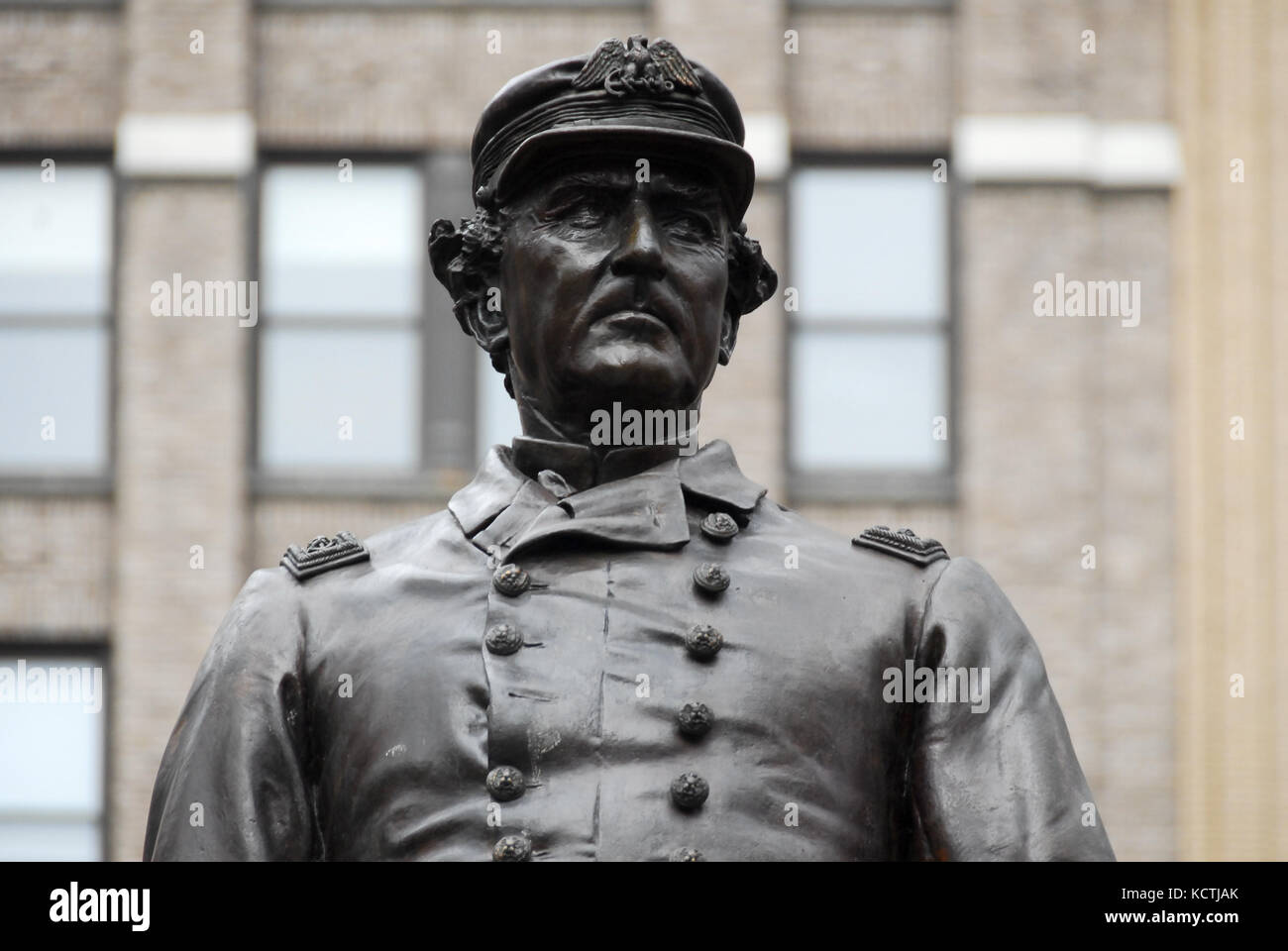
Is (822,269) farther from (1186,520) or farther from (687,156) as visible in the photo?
(687,156)

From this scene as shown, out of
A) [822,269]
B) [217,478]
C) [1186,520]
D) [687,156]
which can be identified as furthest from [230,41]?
[687,156]

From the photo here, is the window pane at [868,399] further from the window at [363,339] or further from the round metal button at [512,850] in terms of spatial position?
the round metal button at [512,850]

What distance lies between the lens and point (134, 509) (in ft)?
62.7

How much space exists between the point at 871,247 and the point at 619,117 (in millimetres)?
15436

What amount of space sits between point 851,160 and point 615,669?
16004 mm

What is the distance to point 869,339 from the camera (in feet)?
64.4

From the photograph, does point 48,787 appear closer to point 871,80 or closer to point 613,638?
point 871,80

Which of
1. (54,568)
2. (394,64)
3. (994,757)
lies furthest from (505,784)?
(394,64)

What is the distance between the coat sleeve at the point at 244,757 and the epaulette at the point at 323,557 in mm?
86

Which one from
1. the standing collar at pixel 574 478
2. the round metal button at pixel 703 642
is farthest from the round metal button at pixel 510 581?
the round metal button at pixel 703 642

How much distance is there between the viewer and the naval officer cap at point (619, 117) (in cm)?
447

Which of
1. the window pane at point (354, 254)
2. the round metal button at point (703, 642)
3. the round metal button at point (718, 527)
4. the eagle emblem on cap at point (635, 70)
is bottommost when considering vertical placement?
the round metal button at point (703, 642)

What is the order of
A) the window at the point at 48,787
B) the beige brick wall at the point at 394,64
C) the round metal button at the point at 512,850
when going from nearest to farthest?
the round metal button at the point at 512,850
the window at the point at 48,787
the beige brick wall at the point at 394,64

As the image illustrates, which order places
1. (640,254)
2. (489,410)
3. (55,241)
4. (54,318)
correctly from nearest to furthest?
(640,254), (489,410), (54,318), (55,241)
